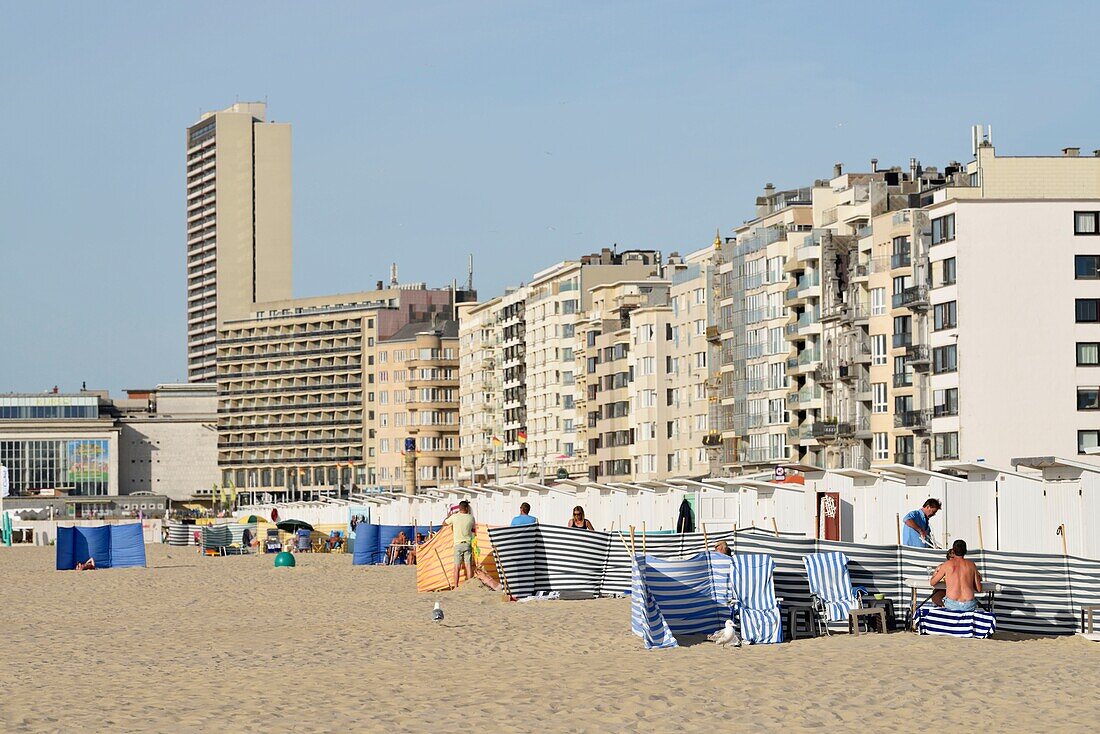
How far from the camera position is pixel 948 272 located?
78.9 meters

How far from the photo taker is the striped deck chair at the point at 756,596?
20.8 m

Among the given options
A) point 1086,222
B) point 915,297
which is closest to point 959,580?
point 1086,222

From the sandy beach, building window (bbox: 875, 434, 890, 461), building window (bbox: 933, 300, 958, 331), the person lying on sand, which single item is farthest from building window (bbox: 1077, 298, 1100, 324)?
the person lying on sand

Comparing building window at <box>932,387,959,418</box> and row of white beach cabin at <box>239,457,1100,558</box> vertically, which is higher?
building window at <box>932,387,959,418</box>

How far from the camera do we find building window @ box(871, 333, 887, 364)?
281 feet

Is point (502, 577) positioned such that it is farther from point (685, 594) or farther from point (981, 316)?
point (981, 316)

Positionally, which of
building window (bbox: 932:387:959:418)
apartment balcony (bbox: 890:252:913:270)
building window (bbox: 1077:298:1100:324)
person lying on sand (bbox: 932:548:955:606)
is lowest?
person lying on sand (bbox: 932:548:955:606)

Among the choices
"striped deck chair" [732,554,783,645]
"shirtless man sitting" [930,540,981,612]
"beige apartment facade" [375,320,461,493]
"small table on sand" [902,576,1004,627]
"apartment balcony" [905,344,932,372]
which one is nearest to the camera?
"shirtless man sitting" [930,540,981,612]

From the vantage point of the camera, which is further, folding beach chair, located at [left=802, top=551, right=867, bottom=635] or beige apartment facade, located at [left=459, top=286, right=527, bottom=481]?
beige apartment facade, located at [left=459, top=286, right=527, bottom=481]

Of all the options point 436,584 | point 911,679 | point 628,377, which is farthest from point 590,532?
point 628,377

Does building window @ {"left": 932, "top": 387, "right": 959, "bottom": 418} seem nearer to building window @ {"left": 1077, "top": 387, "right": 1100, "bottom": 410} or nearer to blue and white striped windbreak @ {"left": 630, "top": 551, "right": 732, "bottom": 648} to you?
building window @ {"left": 1077, "top": 387, "right": 1100, "bottom": 410}

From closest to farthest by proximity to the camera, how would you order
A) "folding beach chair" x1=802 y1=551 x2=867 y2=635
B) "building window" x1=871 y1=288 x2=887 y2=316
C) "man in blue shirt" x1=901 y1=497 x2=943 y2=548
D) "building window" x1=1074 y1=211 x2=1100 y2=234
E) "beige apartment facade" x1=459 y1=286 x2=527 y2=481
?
"folding beach chair" x1=802 y1=551 x2=867 y2=635 < "man in blue shirt" x1=901 y1=497 x2=943 y2=548 < "building window" x1=1074 y1=211 x2=1100 y2=234 < "building window" x1=871 y1=288 x2=887 y2=316 < "beige apartment facade" x1=459 y1=286 x2=527 y2=481

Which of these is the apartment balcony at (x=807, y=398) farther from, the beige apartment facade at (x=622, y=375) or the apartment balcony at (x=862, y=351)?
the beige apartment facade at (x=622, y=375)

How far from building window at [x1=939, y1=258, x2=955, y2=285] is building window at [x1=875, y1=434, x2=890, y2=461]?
855 centimetres
